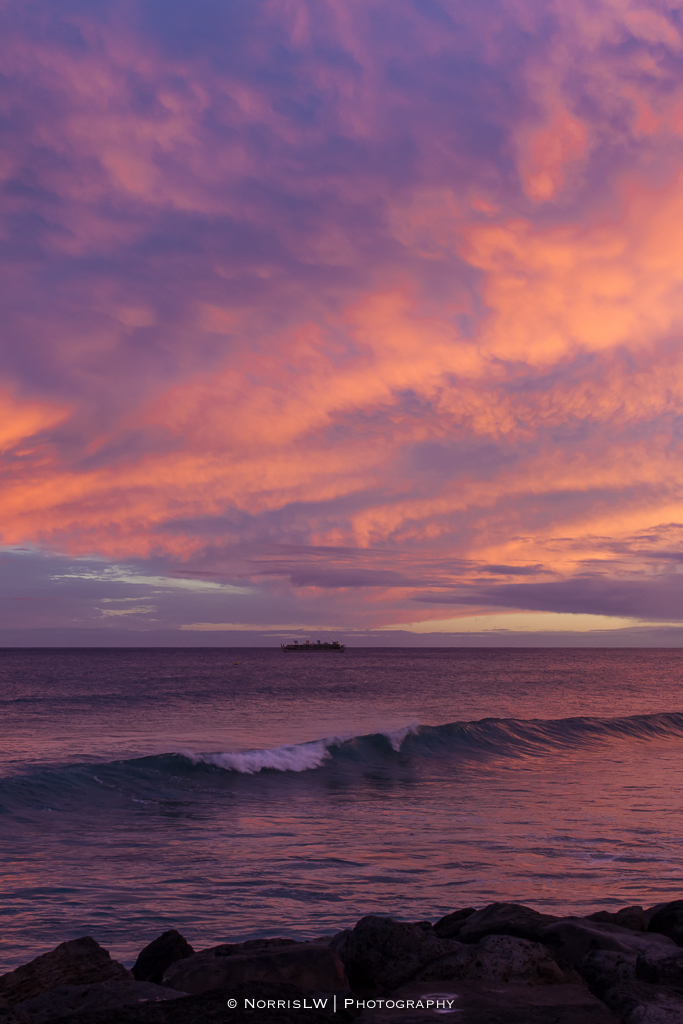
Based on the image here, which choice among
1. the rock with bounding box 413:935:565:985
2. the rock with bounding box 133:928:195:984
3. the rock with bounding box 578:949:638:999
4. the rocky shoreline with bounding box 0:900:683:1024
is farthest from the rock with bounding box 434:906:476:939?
the rock with bounding box 133:928:195:984

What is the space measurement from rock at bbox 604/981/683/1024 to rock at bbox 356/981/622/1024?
0.12 metres

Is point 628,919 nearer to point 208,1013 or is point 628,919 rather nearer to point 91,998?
point 208,1013

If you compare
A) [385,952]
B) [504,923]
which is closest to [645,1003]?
[385,952]

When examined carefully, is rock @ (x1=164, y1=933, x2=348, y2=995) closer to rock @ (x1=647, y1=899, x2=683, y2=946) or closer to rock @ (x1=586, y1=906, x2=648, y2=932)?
rock @ (x1=586, y1=906, x2=648, y2=932)

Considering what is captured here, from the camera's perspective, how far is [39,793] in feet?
74.2

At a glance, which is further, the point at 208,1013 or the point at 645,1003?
the point at 645,1003

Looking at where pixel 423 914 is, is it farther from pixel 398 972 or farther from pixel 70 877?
pixel 70 877

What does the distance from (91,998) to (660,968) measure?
18.0 ft

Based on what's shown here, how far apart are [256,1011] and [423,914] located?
6.38 metres

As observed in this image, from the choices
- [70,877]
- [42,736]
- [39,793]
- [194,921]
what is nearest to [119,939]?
[194,921]

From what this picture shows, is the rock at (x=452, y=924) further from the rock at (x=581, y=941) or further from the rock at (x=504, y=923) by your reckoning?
the rock at (x=581, y=941)

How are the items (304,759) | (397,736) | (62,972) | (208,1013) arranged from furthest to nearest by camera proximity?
(397,736) < (304,759) < (62,972) < (208,1013)

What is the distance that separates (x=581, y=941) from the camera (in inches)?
344

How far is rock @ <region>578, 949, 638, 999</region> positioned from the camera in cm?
755
